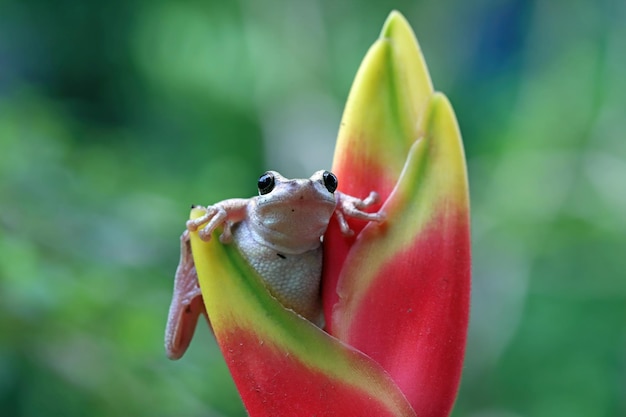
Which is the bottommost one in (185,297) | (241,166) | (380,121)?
(241,166)

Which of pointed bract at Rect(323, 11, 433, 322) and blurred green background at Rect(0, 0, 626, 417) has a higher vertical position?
pointed bract at Rect(323, 11, 433, 322)

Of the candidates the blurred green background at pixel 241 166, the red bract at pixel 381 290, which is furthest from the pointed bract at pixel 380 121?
the blurred green background at pixel 241 166

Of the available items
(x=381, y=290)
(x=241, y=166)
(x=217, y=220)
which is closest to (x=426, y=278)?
(x=381, y=290)

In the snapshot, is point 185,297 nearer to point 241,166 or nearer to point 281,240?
point 281,240

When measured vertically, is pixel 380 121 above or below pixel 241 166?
above

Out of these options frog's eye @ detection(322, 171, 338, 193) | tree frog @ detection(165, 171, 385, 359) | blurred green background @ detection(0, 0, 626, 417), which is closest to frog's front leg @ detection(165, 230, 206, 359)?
tree frog @ detection(165, 171, 385, 359)

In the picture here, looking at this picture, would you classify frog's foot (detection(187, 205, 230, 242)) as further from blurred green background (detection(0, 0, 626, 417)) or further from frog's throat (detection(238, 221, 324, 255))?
blurred green background (detection(0, 0, 626, 417))

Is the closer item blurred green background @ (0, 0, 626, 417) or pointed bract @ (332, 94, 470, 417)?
pointed bract @ (332, 94, 470, 417)
